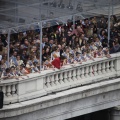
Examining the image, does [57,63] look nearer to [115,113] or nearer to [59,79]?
[59,79]

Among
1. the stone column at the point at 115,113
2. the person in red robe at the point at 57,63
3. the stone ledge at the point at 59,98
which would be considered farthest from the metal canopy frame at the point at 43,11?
the stone column at the point at 115,113

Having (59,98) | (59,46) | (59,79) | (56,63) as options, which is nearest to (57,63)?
(56,63)

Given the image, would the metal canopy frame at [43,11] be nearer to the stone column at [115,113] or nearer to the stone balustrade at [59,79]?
the stone balustrade at [59,79]

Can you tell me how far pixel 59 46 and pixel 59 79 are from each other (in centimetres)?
164

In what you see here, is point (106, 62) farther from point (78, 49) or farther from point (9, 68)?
point (9, 68)

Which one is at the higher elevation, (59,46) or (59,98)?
(59,46)

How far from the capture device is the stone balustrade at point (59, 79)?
171 feet

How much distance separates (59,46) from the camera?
181 feet

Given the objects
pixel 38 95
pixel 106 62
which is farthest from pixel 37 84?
pixel 106 62

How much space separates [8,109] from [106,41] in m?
8.56

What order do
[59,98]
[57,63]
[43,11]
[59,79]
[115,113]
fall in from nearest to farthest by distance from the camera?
[59,98]
[57,63]
[59,79]
[115,113]
[43,11]

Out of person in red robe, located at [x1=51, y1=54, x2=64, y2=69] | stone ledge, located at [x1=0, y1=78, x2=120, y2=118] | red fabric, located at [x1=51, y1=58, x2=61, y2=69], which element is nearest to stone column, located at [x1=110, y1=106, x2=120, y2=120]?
stone ledge, located at [x1=0, y1=78, x2=120, y2=118]

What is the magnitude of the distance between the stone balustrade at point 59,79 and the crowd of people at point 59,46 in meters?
0.31

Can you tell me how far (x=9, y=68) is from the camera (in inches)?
2050
